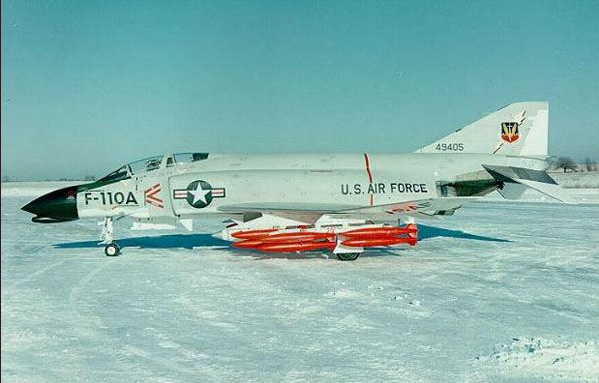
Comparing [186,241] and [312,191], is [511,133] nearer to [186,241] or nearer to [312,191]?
[312,191]

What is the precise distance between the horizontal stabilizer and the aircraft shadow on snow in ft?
6.29

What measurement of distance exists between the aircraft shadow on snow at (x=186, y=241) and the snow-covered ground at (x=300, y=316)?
116 centimetres

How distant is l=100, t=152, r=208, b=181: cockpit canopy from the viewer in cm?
1182

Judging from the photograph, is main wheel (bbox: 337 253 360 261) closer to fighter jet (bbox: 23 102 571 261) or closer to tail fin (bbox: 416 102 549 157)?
fighter jet (bbox: 23 102 571 261)

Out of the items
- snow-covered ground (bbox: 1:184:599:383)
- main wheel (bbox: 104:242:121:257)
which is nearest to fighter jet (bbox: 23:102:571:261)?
main wheel (bbox: 104:242:121:257)

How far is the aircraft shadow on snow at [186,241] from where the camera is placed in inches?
534

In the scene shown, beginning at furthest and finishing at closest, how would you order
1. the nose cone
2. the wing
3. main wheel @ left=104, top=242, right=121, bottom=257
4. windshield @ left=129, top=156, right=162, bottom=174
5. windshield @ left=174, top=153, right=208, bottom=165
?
windshield @ left=174, top=153, right=208, bottom=165
windshield @ left=129, top=156, right=162, bottom=174
main wheel @ left=104, top=242, right=121, bottom=257
the nose cone
the wing

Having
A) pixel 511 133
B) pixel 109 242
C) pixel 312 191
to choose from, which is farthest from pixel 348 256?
pixel 511 133

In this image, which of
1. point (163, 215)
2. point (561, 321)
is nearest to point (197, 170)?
point (163, 215)

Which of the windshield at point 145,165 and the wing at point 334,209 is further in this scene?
the windshield at point 145,165

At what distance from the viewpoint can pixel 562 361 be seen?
4.96 m

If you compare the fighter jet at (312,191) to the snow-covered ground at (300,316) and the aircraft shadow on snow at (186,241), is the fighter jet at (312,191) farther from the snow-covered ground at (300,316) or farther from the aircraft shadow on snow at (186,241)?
the aircraft shadow on snow at (186,241)

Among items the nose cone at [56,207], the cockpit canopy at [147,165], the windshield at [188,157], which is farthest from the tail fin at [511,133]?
the nose cone at [56,207]

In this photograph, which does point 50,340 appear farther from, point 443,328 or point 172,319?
point 443,328
